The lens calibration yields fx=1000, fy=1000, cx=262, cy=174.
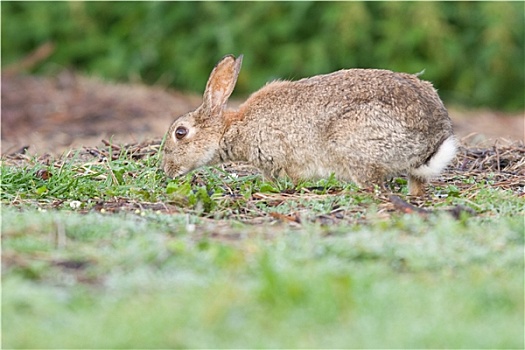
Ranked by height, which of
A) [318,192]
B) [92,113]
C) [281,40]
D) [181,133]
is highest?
[281,40]

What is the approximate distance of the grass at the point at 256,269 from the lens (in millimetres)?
3611

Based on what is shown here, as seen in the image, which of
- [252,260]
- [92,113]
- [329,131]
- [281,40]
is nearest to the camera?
[252,260]

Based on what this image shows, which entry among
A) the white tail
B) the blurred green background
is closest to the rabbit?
the white tail

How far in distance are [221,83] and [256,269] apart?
3.10 m

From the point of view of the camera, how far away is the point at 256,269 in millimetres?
4160

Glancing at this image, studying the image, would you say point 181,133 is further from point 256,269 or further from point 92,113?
point 92,113

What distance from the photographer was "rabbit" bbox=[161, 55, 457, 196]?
20.4 ft

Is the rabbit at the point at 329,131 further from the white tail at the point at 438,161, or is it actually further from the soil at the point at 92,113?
the soil at the point at 92,113

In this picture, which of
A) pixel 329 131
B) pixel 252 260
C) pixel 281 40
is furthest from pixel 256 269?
pixel 281 40

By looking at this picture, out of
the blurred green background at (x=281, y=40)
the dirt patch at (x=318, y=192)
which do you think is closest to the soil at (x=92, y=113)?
the blurred green background at (x=281, y=40)

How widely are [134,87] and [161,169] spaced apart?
6.42m

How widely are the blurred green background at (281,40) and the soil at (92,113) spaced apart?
39cm

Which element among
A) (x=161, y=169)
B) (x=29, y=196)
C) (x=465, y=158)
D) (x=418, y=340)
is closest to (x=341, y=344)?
(x=418, y=340)

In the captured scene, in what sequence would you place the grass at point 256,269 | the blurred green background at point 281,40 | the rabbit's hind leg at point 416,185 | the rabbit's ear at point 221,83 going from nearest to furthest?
the grass at point 256,269, the rabbit's hind leg at point 416,185, the rabbit's ear at point 221,83, the blurred green background at point 281,40
